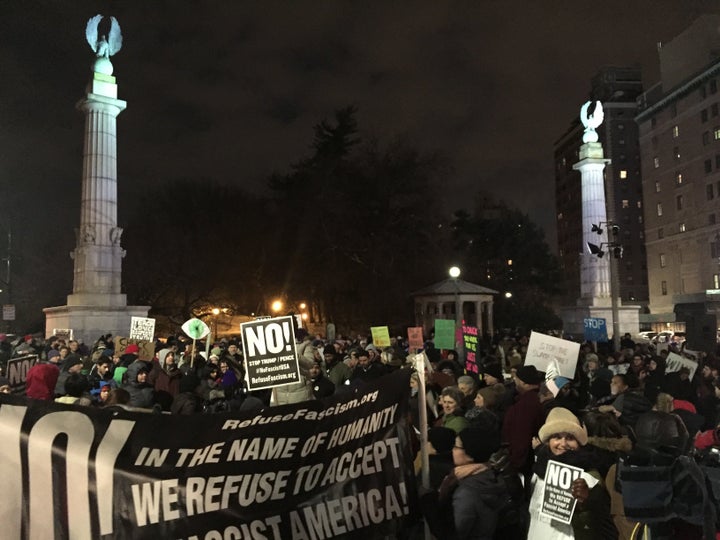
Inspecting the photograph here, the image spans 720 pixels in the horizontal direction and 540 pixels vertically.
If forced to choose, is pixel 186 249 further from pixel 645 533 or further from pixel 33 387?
pixel 645 533

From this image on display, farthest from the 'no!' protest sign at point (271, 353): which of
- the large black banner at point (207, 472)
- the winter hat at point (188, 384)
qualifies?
the large black banner at point (207, 472)

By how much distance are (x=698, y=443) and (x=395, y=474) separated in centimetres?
325

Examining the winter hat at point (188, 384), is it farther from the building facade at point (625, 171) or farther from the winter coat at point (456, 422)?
the building facade at point (625, 171)

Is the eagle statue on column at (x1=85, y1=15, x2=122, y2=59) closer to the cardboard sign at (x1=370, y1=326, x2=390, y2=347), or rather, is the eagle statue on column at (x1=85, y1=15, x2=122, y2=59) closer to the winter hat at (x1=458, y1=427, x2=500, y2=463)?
the cardboard sign at (x1=370, y1=326, x2=390, y2=347)

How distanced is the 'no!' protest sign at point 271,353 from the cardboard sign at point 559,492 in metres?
3.48

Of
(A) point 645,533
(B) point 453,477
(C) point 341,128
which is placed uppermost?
(C) point 341,128

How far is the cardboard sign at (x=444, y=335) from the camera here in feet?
42.3

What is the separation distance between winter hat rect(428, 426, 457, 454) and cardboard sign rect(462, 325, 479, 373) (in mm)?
6244

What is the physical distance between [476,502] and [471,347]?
839cm

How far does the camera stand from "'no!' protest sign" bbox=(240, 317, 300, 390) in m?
6.79

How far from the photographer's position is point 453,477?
3727 millimetres

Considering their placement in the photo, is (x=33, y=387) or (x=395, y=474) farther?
(x=33, y=387)

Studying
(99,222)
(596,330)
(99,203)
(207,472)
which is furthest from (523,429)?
(99,203)

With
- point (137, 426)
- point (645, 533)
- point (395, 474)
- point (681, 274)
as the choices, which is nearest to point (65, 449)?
point (137, 426)
